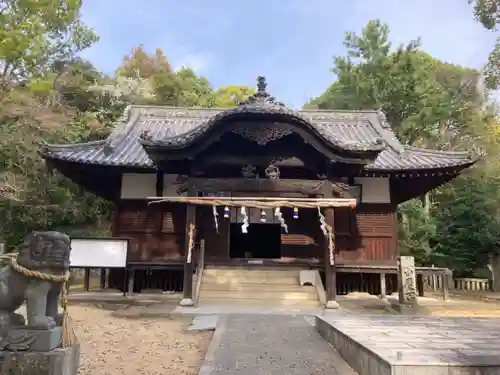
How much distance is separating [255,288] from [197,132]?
465 centimetres

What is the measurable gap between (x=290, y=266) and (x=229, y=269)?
6.12 ft

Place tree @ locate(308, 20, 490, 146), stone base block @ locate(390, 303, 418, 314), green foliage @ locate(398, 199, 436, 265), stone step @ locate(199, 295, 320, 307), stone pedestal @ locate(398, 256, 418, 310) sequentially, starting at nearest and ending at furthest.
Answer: stone base block @ locate(390, 303, 418, 314) → stone pedestal @ locate(398, 256, 418, 310) → stone step @ locate(199, 295, 320, 307) → green foliage @ locate(398, 199, 436, 265) → tree @ locate(308, 20, 490, 146)

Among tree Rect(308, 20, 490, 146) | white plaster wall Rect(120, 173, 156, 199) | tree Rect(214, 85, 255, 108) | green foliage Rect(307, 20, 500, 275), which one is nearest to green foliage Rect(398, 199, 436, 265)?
green foliage Rect(307, 20, 500, 275)

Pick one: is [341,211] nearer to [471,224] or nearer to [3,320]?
[471,224]

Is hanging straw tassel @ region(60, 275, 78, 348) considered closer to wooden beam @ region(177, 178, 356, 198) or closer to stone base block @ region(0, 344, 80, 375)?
stone base block @ region(0, 344, 80, 375)

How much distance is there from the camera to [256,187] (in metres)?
11.4

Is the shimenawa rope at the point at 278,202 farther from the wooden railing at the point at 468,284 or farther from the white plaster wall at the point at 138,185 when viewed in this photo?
the wooden railing at the point at 468,284

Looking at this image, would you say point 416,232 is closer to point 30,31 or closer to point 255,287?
point 255,287

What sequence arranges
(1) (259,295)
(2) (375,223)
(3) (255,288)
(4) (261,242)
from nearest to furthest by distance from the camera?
(1) (259,295)
(3) (255,288)
(2) (375,223)
(4) (261,242)

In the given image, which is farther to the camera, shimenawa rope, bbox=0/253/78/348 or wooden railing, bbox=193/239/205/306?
wooden railing, bbox=193/239/205/306

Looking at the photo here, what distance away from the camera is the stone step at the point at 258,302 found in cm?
1084

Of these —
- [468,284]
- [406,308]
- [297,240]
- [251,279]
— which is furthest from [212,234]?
[468,284]

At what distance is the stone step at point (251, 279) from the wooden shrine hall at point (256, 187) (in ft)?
1.48

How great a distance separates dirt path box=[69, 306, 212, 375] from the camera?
5.21 m
